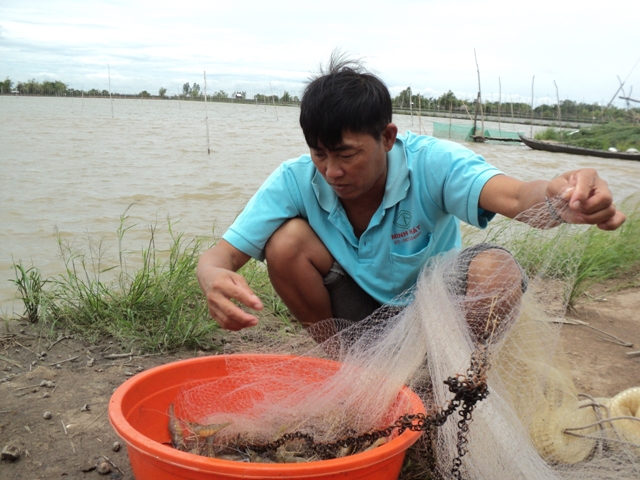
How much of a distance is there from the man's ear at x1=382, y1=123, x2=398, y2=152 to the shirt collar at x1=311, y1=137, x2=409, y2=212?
41mm

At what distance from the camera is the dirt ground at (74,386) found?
1.57 m

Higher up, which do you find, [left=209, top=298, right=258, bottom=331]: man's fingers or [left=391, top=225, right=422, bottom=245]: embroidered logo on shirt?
[left=391, top=225, right=422, bottom=245]: embroidered logo on shirt

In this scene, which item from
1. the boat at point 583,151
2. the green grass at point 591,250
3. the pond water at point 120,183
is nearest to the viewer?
the green grass at point 591,250

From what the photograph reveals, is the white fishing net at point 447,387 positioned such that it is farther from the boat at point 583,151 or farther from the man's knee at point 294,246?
the boat at point 583,151

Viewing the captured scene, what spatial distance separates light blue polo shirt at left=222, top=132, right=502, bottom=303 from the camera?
186 centimetres

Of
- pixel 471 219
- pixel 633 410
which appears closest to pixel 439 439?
pixel 471 219

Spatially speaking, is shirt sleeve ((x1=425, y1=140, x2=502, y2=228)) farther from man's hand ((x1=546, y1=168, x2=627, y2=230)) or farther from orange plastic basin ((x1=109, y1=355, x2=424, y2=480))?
orange plastic basin ((x1=109, y1=355, x2=424, y2=480))

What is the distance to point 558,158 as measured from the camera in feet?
64.7

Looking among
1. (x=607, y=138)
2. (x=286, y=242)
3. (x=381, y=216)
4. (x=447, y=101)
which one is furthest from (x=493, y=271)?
(x=447, y=101)

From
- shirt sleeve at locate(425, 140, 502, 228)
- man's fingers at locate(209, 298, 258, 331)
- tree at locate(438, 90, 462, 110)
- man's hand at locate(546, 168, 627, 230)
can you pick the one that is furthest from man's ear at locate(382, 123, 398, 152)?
tree at locate(438, 90, 462, 110)

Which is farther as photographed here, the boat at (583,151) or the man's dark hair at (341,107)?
the boat at (583,151)

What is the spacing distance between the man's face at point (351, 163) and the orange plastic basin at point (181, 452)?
519 mm

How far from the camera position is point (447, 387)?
1325 mm

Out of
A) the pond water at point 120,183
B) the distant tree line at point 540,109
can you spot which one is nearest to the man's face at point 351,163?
the pond water at point 120,183
